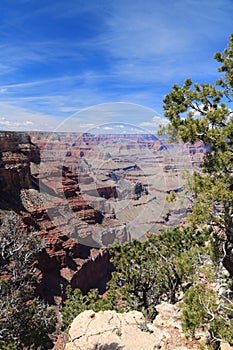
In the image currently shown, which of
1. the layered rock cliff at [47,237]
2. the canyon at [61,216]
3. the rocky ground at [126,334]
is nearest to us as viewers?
the rocky ground at [126,334]

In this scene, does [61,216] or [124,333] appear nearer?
[124,333]

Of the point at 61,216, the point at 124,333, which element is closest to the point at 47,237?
the point at 61,216

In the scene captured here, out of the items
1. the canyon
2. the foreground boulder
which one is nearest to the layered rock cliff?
the canyon

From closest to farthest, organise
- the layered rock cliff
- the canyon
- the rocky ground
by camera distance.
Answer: the rocky ground
the layered rock cliff
the canyon

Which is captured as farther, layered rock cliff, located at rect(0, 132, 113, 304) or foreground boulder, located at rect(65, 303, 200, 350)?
layered rock cliff, located at rect(0, 132, 113, 304)

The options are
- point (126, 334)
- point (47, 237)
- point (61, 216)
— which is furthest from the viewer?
point (61, 216)

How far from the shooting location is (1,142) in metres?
37.8

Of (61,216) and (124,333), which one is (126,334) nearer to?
(124,333)

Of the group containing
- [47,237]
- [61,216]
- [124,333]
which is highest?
[61,216]

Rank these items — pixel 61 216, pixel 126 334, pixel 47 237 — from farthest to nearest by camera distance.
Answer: pixel 61 216, pixel 47 237, pixel 126 334

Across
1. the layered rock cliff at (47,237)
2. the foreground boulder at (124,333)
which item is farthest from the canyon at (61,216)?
the foreground boulder at (124,333)

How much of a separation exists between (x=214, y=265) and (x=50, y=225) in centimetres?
2881

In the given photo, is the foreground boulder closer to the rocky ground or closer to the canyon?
the rocky ground

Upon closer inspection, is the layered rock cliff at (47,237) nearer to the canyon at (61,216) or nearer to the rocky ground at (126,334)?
the canyon at (61,216)
